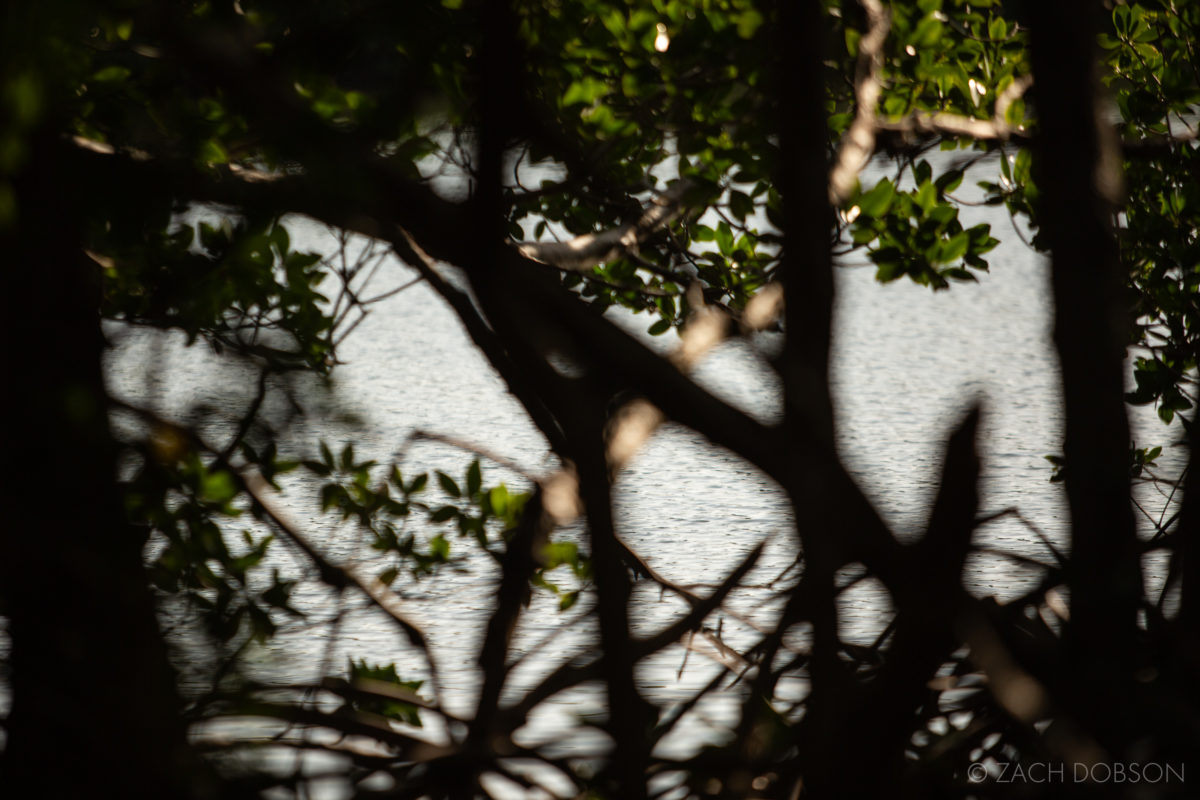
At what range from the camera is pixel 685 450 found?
4734mm

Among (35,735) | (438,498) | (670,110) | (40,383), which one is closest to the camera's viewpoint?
(35,735)

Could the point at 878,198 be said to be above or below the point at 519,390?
above

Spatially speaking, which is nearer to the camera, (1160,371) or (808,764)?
(808,764)

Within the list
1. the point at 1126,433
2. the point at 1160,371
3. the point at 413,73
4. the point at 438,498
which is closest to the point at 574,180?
the point at 413,73

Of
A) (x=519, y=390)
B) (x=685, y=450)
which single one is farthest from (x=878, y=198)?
(x=685, y=450)

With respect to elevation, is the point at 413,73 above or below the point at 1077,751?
above

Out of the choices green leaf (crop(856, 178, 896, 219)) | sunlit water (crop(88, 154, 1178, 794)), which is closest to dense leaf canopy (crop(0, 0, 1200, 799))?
sunlit water (crop(88, 154, 1178, 794))

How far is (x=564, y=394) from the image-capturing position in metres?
0.82

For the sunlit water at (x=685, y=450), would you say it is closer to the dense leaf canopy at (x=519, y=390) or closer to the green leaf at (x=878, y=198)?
the dense leaf canopy at (x=519, y=390)

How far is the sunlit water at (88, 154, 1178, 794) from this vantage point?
4.93ft

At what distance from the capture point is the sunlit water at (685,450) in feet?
4.93

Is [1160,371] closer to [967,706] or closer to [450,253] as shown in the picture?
[967,706]

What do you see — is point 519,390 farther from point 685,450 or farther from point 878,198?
point 685,450

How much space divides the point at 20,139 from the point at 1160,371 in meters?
2.11
